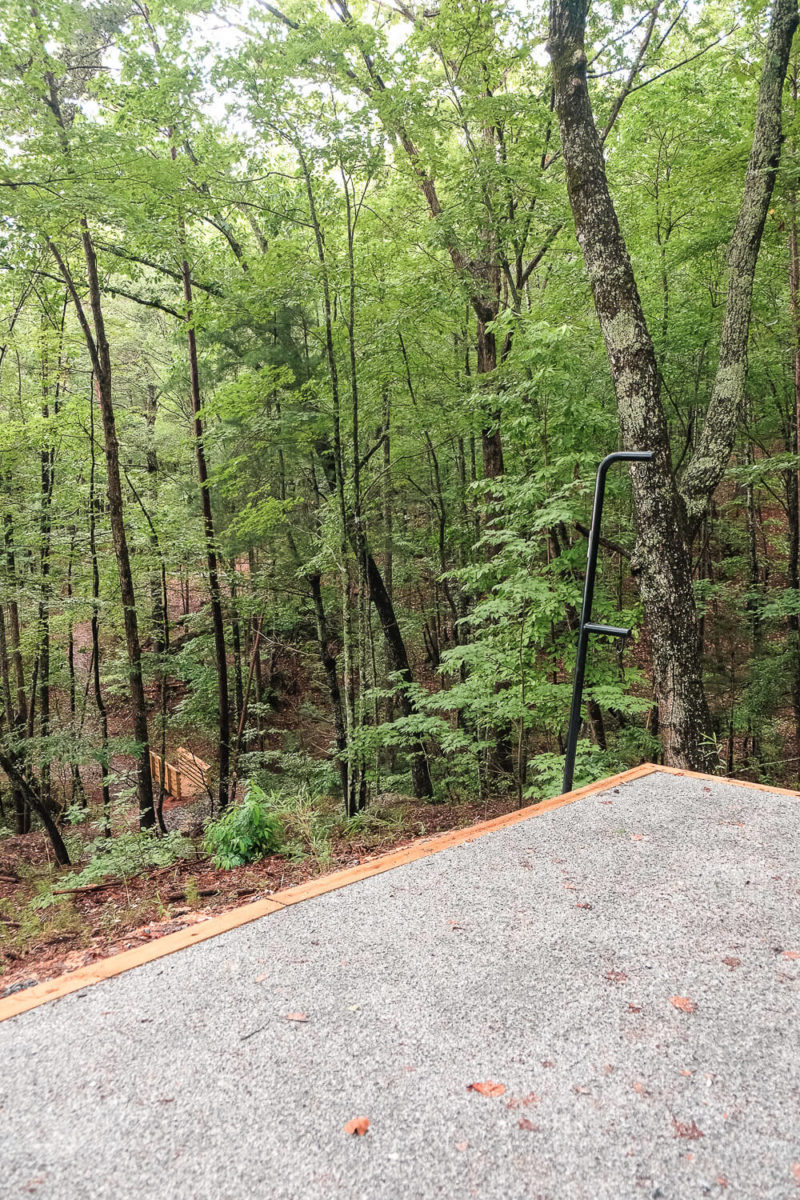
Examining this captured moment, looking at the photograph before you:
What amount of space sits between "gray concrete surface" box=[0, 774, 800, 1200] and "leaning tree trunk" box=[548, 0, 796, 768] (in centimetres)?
200

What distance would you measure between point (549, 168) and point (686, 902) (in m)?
7.13

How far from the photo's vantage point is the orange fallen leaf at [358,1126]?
1.33 m

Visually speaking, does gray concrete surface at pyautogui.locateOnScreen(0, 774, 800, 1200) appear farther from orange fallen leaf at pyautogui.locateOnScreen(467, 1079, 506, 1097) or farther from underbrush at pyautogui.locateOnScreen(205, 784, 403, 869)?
underbrush at pyautogui.locateOnScreen(205, 784, 403, 869)

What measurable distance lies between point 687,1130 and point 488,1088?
41 centimetres

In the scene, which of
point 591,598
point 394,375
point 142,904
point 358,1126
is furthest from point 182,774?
point 358,1126

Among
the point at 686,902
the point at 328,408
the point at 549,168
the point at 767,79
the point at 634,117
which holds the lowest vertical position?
the point at 686,902

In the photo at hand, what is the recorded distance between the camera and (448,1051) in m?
1.56

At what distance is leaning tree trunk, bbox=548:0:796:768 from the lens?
4.40 metres

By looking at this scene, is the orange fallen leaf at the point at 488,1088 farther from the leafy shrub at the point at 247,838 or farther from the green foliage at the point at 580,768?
the green foliage at the point at 580,768

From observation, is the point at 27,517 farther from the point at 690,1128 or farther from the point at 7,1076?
the point at 690,1128

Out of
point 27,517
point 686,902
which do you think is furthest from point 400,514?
point 686,902

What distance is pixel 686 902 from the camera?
2.24 m

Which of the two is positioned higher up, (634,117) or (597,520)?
(634,117)

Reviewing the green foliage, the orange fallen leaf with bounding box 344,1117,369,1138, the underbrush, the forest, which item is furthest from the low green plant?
the orange fallen leaf with bounding box 344,1117,369,1138
